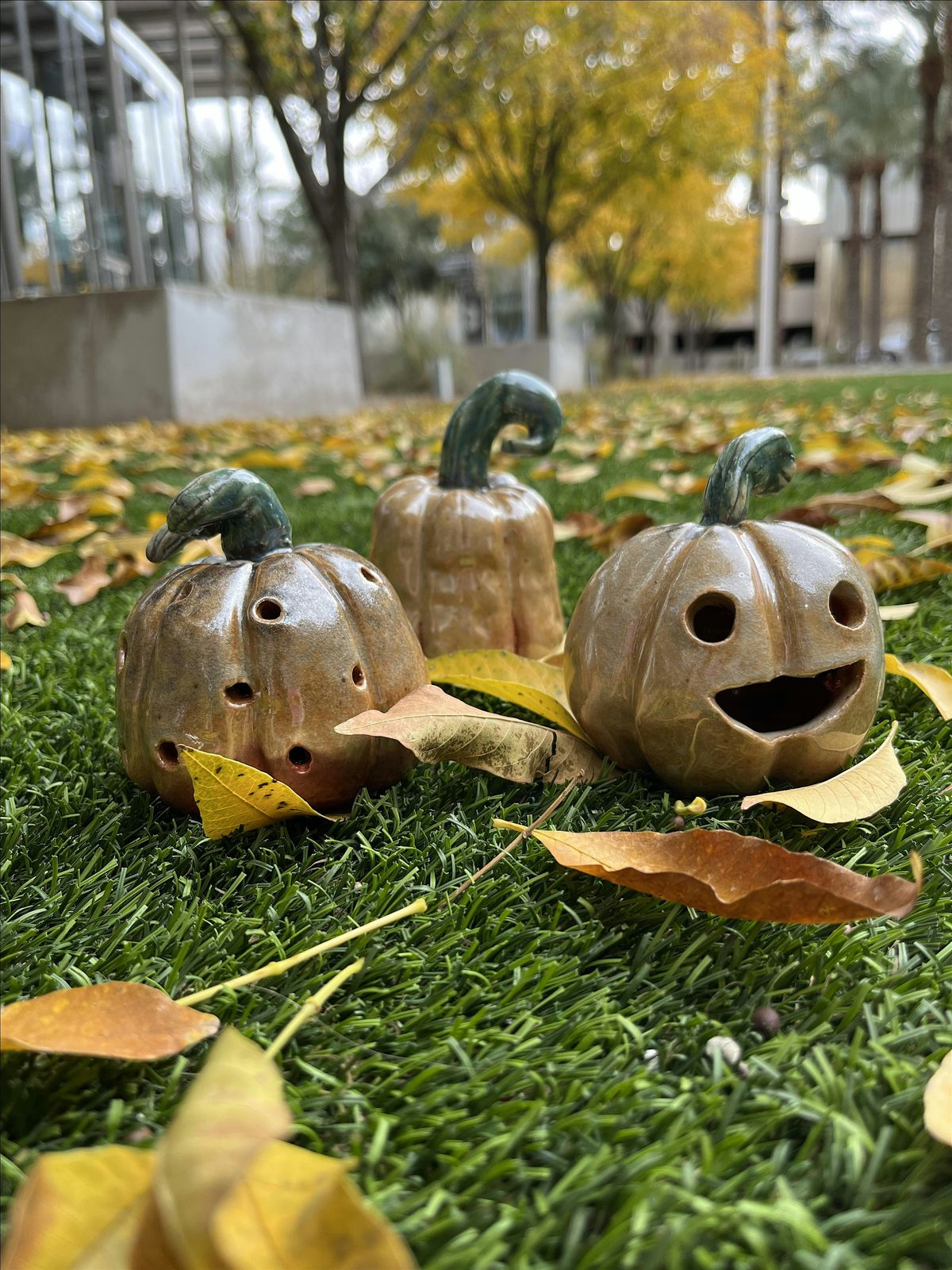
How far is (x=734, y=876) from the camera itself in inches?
35.9

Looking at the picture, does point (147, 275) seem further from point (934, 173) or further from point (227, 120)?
point (934, 173)

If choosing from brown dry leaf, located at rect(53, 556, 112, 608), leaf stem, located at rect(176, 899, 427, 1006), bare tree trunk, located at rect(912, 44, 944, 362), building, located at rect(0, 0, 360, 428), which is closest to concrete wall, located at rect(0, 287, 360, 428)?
building, located at rect(0, 0, 360, 428)

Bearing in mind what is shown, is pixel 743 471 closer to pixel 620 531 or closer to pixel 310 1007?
pixel 310 1007

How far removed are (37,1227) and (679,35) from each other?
59.7 ft

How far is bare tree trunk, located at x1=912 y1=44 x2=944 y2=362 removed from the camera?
22.0 metres

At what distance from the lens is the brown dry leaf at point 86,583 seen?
2211 millimetres

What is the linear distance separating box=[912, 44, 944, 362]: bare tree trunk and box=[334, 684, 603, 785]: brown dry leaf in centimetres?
2539

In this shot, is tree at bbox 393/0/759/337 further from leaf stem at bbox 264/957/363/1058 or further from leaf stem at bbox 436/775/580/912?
leaf stem at bbox 264/957/363/1058

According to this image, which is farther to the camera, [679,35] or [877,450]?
[679,35]

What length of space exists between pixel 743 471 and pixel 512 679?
1.37 feet

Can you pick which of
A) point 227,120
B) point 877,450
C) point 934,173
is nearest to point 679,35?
point 227,120

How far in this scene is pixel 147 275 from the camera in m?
9.27

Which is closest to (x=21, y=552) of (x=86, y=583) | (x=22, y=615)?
(x=86, y=583)

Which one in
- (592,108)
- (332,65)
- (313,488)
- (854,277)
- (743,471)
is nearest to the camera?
(743,471)
